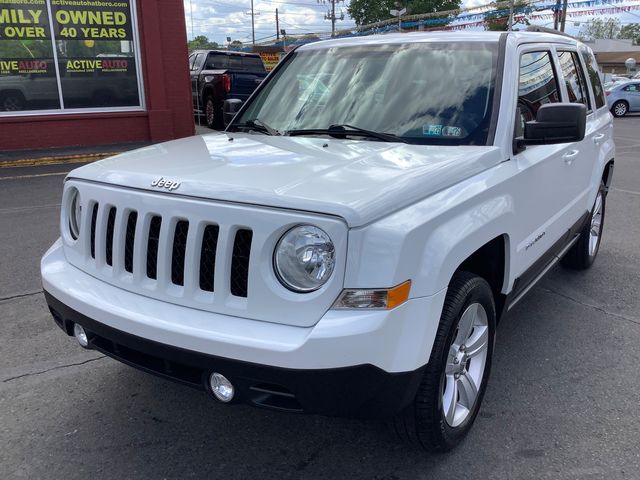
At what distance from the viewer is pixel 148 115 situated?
12500mm

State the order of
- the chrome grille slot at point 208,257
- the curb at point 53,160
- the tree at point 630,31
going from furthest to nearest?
the tree at point 630,31, the curb at point 53,160, the chrome grille slot at point 208,257

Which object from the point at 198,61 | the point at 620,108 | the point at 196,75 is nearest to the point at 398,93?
Result: the point at 196,75

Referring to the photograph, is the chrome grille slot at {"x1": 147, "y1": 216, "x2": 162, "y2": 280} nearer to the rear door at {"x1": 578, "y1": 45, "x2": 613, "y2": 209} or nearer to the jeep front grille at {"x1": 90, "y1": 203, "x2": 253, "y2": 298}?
the jeep front grille at {"x1": 90, "y1": 203, "x2": 253, "y2": 298}

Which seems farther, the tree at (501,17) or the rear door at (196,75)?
the tree at (501,17)

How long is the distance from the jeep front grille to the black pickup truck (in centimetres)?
1056

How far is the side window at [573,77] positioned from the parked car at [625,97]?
2207 cm

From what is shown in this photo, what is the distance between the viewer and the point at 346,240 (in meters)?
2.15

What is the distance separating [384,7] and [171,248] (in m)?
65.7

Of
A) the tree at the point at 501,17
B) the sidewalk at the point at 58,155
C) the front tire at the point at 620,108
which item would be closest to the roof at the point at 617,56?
the tree at the point at 501,17

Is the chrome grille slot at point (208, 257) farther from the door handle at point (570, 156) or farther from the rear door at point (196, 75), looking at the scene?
the rear door at point (196, 75)

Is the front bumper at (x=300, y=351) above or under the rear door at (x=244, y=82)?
above

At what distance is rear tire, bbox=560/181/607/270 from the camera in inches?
199

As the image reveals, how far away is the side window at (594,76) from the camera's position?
5016 mm

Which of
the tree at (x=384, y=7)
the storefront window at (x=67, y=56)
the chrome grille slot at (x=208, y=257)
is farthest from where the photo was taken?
the tree at (x=384, y=7)
